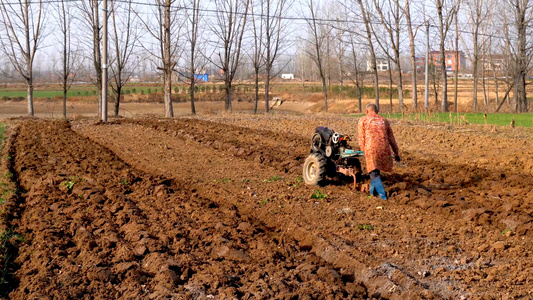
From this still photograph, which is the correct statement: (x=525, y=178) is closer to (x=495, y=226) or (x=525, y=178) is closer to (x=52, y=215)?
(x=495, y=226)

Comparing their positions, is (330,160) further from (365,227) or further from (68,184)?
(68,184)

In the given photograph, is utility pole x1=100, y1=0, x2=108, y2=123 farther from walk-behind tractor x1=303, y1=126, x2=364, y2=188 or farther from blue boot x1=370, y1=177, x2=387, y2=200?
blue boot x1=370, y1=177, x2=387, y2=200

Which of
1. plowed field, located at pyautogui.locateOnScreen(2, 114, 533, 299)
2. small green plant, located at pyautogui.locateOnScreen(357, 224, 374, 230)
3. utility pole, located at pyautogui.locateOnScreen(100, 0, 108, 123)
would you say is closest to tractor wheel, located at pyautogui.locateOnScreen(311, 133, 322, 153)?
plowed field, located at pyautogui.locateOnScreen(2, 114, 533, 299)

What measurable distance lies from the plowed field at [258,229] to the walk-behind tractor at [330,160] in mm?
274

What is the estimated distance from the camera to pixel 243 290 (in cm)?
509

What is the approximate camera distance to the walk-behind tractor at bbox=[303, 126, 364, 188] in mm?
9219

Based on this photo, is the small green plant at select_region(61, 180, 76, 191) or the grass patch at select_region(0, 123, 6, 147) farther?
the grass patch at select_region(0, 123, 6, 147)

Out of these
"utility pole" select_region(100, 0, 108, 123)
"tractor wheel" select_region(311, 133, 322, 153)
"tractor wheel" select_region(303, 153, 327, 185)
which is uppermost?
"utility pole" select_region(100, 0, 108, 123)

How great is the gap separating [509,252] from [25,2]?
32.4 metres

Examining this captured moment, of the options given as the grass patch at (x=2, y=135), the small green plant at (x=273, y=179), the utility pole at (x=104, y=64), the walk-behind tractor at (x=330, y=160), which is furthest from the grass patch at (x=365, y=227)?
the utility pole at (x=104, y=64)

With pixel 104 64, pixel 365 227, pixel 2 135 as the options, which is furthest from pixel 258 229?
pixel 104 64

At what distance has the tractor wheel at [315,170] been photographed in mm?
9359

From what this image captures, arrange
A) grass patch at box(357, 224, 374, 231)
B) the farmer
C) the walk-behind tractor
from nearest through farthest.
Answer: grass patch at box(357, 224, 374, 231)
the farmer
the walk-behind tractor

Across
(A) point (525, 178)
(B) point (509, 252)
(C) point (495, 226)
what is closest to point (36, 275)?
(B) point (509, 252)
